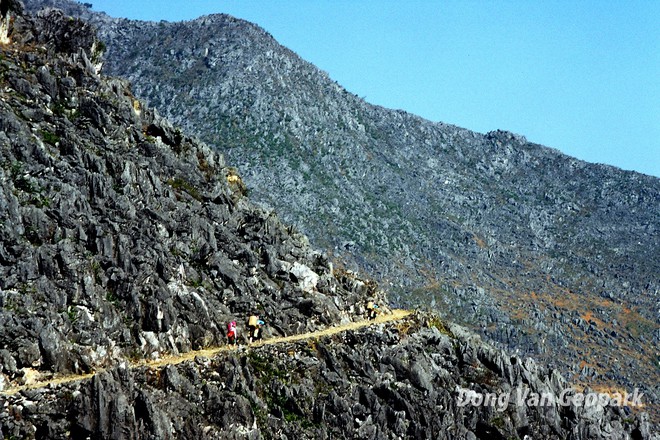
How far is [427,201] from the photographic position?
163375mm

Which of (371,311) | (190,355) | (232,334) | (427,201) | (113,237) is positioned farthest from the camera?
(427,201)

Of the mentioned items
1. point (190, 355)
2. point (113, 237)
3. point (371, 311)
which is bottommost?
point (190, 355)

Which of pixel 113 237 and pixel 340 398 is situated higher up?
pixel 113 237

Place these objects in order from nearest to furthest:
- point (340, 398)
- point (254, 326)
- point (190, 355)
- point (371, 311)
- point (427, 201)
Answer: point (190, 355) < point (340, 398) < point (254, 326) < point (371, 311) < point (427, 201)

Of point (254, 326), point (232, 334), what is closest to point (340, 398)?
point (254, 326)

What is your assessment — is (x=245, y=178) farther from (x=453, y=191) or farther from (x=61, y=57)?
(x=61, y=57)

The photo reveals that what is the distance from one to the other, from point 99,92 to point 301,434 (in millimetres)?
Answer: 25494

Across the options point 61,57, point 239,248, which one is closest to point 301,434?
point 239,248

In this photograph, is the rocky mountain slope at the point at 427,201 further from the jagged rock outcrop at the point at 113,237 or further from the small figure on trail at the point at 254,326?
the small figure on trail at the point at 254,326

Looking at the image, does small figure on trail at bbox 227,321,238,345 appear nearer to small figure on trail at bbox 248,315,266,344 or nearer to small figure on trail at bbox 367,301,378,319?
small figure on trail at bbox 248,315,266,344

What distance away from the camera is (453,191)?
6811 inches

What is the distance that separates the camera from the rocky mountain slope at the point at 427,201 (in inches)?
5261

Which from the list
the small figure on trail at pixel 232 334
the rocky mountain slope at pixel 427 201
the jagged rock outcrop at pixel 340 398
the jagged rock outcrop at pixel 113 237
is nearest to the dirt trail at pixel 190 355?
the small figure on trail at pixel 232 334

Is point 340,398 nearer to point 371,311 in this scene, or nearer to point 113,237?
point 113,237
